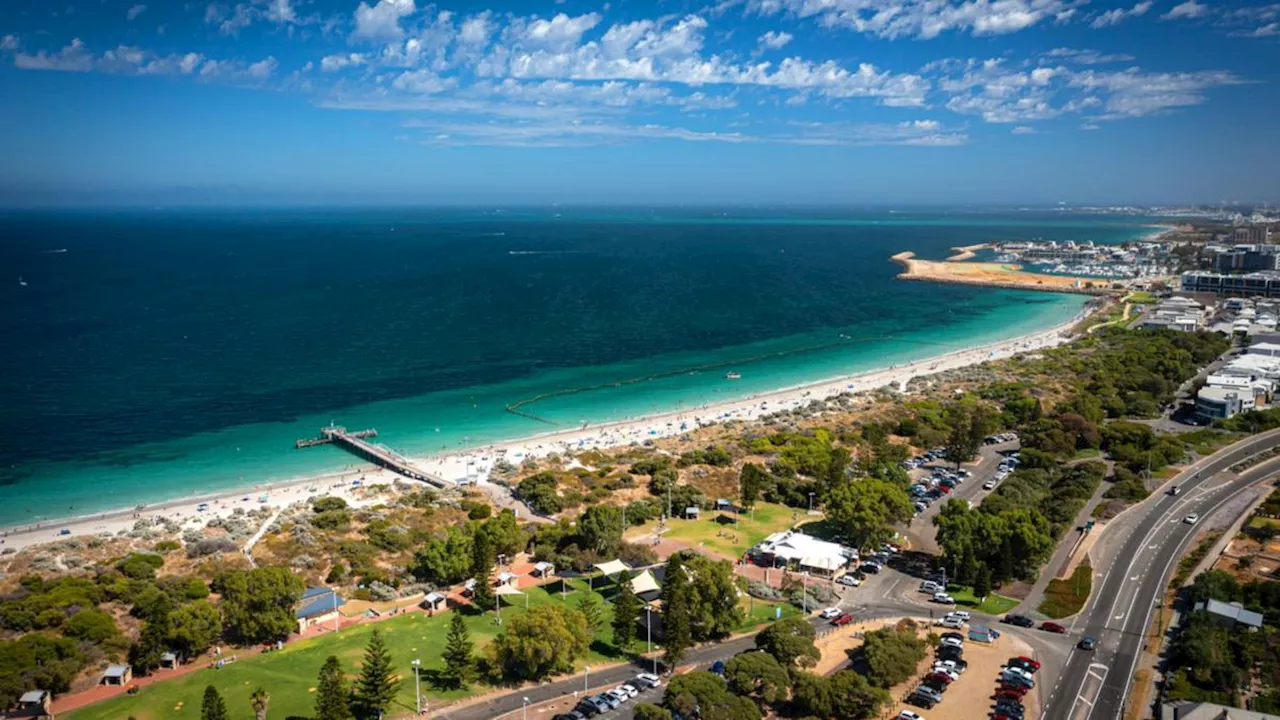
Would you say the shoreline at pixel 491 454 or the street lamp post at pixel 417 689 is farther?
the shoreline at pixel 491 454

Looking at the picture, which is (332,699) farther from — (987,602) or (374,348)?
(374,348)

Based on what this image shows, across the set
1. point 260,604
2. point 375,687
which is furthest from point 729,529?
point 260,604

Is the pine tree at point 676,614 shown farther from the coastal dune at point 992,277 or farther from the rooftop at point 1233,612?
the coastal dune at point 992,277

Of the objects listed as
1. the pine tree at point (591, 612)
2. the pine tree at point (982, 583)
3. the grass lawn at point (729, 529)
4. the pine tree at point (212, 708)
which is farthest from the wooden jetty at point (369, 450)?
the pine tree at point (982, 583)

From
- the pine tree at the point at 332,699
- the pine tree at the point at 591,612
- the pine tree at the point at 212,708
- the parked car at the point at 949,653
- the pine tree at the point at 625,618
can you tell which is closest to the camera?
the pine tree at the point at 212,708

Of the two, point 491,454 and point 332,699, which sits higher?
point 332,699

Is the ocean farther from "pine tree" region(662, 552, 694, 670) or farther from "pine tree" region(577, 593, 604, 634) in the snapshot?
"pine tree" region(662, 552, 694, 670)

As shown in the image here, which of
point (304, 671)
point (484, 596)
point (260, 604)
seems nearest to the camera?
point (304, 671)
